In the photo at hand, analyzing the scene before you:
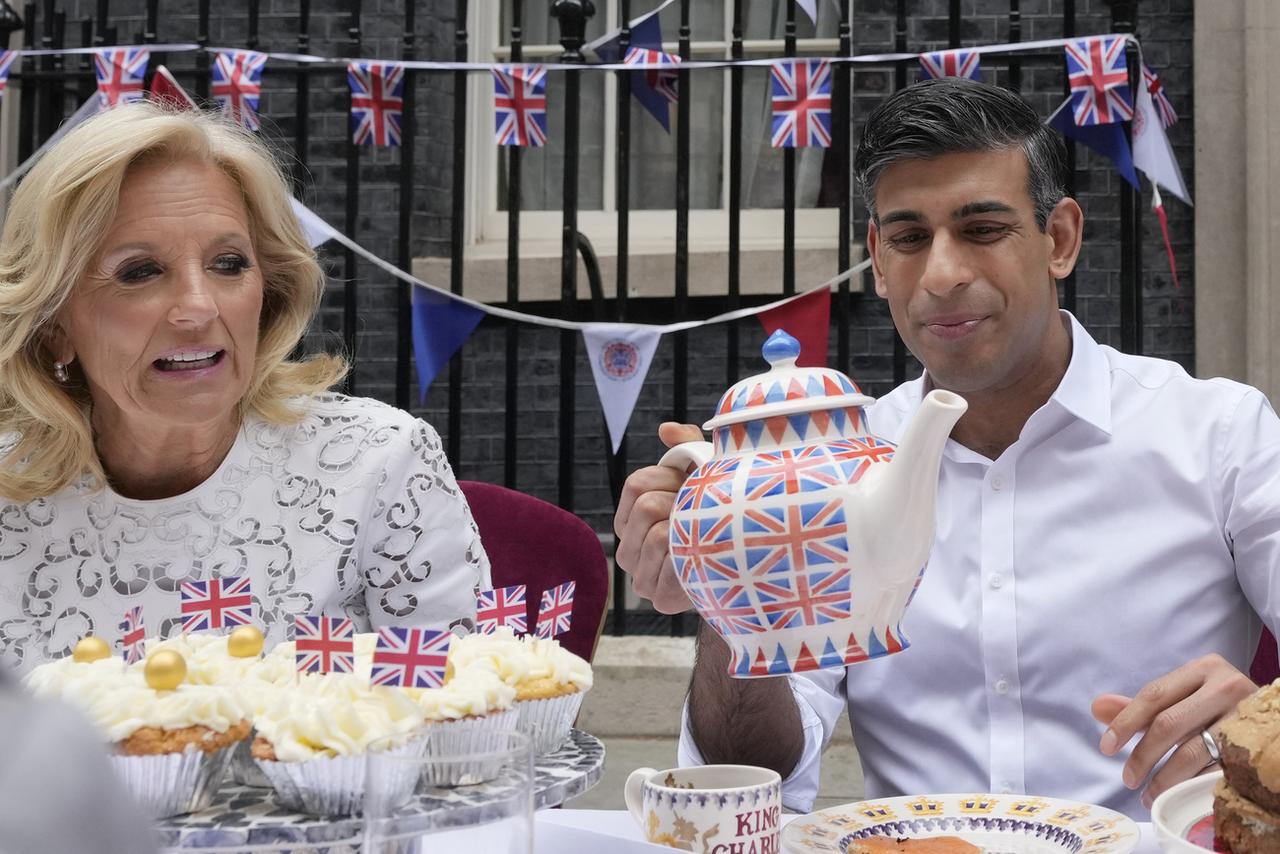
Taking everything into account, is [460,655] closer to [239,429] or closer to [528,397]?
[239,429]

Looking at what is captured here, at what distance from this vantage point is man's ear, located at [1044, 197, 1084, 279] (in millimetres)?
1709

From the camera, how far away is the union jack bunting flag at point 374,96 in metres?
3.81

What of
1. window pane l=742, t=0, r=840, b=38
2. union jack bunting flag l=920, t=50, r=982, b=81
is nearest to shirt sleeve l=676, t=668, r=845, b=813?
union jack bunting flag l=920, t=50, r=982, b=81

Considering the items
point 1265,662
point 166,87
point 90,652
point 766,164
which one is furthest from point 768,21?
point 90,652

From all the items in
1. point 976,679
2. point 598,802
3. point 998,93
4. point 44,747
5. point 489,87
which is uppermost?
point 489,87

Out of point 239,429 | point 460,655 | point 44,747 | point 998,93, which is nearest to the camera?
point 44,747

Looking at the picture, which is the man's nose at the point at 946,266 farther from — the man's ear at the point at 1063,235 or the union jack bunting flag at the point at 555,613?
the union jack bunting flag at the point at 555,613

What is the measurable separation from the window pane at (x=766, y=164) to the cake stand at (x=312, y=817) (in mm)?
4085

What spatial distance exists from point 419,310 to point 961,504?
2.30 metres

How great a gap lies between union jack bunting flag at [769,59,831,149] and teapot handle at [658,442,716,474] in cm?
258

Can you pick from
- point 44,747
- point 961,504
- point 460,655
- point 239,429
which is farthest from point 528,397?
point 44,747

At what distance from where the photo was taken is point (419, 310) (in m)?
3.71

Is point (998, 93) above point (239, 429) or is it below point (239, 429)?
above

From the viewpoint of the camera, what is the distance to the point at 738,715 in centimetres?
146
